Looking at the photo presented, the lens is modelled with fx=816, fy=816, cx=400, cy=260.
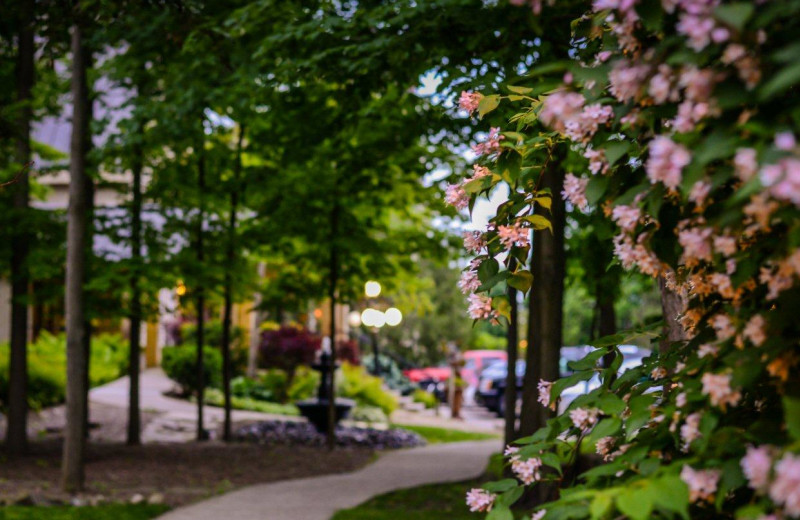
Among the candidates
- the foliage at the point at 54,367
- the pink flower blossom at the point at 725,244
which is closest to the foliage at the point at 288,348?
the foliage at the point at 54,367

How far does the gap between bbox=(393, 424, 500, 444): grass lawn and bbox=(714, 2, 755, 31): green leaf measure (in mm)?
16630

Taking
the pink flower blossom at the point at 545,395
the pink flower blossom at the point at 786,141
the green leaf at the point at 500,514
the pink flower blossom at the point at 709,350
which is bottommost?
the green leaf at the point at 500,514

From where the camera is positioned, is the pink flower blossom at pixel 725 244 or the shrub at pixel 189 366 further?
the shrub at pixel 189 366

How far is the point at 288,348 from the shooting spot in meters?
23.0

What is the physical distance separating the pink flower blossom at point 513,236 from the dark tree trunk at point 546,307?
5.05m

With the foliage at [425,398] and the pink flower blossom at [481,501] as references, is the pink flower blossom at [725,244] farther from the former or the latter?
the foliage at [425,398]

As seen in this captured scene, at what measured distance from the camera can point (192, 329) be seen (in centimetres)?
2523

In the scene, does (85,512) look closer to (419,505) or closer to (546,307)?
(419,505)

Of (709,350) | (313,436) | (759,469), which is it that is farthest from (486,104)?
(313,436)

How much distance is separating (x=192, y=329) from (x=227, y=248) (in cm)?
1309

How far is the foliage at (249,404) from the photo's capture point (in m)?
20.5

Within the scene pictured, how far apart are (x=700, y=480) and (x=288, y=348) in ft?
70.7

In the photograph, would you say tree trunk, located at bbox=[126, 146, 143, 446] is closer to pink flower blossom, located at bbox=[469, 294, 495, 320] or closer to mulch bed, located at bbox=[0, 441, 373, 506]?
mulch bed, located at bbox=[0, 441, 373, 506]

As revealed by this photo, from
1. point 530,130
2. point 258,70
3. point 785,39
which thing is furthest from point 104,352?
point 785,39
